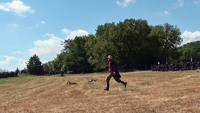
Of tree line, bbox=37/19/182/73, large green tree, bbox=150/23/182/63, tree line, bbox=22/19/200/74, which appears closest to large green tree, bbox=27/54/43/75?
tree line, bbox=22/19/200/74

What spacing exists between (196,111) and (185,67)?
→ 2619 centimetres

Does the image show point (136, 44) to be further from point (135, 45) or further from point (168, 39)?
point (168, 39)

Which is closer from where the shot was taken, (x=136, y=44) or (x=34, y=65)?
(x=136, y=44)

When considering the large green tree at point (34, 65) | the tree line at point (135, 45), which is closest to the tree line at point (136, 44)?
the tree line at point (135, 45)

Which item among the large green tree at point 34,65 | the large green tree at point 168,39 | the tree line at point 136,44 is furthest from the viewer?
the large green tree at point 34,65

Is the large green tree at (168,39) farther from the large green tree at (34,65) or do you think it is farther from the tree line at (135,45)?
the large green tree at (34,65)

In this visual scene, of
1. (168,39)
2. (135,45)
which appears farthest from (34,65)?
(168,39)

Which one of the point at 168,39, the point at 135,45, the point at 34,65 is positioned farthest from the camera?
the point at 34,65

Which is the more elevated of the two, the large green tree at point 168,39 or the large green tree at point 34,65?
the large green tree at point 168,39

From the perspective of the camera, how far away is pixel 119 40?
58.6 metres

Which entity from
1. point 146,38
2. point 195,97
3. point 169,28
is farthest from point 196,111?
point 169,28

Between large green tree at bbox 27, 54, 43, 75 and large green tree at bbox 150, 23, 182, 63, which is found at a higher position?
large green tree at bbox 150, 23, 182, 63

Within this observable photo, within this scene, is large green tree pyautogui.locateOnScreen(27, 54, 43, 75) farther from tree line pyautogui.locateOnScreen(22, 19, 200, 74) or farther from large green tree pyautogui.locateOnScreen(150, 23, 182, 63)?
large green tree pyautogui.locateOnScreen(150, 23, 182, 63)

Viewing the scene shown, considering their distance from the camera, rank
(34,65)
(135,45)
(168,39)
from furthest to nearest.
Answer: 1. (34,65)
2. (168,39)
3. (135,45)
